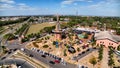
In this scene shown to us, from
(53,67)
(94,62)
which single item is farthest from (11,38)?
(94,62)

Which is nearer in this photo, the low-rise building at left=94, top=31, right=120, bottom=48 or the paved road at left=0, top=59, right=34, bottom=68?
the paved road at left=0, top=59, right=34, bottom=68

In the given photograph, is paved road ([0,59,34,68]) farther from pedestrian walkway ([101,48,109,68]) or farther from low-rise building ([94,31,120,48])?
low-rise building ([94,31,120,48])

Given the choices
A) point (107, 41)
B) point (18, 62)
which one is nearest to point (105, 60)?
point (107, 41)

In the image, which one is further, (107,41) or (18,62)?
(107,41)

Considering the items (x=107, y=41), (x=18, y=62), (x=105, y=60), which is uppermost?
(x=107, y=41)

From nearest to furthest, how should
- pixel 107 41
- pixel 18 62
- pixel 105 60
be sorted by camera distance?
pixel 18 62 → pixel 105 60 → pixel 107 41

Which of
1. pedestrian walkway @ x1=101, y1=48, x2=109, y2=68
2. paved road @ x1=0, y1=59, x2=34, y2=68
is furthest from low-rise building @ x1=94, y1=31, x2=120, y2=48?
paved road @ x1=0, y1=59, x2=34, y2=68

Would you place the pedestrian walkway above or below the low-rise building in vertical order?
below

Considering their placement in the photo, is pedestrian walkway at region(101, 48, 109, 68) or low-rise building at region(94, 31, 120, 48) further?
low-rise building at region(94, 31, 120, 48)

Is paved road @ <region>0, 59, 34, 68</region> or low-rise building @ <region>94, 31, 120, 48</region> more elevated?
low-rise building @ <region>94, 31, 120, 48</region>

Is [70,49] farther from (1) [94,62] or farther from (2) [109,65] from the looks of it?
(2) [109,65]

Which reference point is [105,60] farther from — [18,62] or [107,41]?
[18,62]
